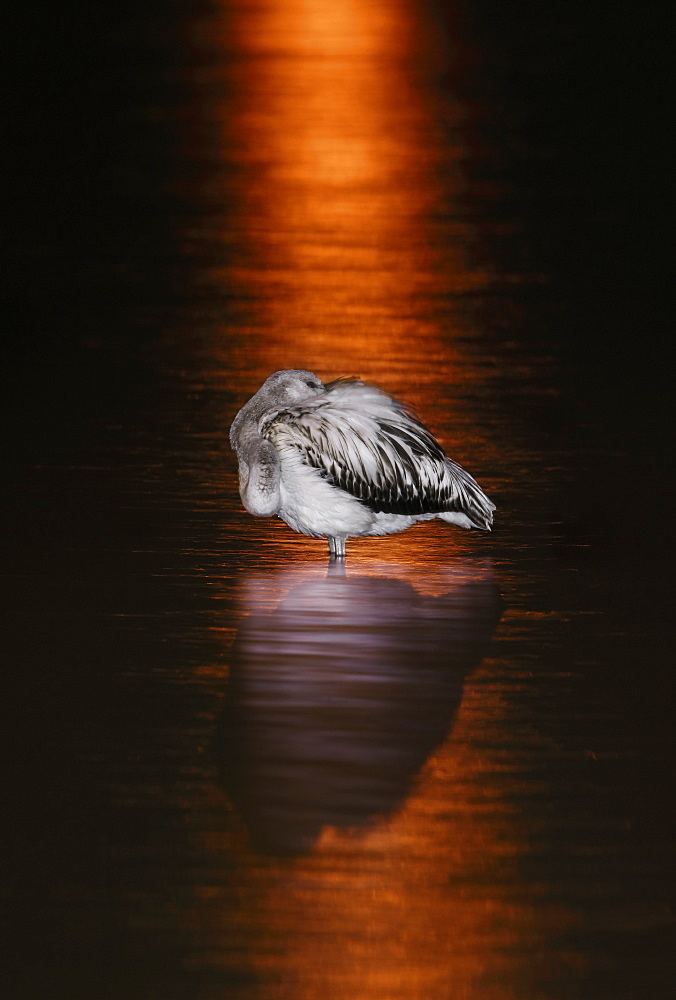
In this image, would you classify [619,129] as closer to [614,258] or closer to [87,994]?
[614,258]

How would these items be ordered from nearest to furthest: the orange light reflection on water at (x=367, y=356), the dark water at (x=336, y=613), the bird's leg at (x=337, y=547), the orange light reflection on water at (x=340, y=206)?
1. the orange light reflection on water at (x=367, y=356)
2. the dark water at (x=336, y=613)
3. the bird's leg at (x=337, y=547)
4. the orange light reflection on water at (x=340, y=206)

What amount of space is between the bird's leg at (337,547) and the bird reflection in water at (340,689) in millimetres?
72

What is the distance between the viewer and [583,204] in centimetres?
1466

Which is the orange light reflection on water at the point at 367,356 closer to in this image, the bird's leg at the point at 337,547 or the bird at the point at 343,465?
the bird's leg at the point at 337,547

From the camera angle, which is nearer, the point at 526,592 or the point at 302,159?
the point at 526,592

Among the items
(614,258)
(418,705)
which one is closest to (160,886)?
(418,705)

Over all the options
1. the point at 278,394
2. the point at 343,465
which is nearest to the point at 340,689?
the point at 343,465

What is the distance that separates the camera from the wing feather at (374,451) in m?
6.45

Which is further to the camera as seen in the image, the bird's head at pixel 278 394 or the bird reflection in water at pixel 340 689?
the bird's head at pixel 278 394

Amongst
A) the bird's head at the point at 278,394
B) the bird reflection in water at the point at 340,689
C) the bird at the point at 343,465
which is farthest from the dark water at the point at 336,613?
the bird's head at the point at 278,394

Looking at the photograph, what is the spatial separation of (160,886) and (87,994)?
49 centimetres

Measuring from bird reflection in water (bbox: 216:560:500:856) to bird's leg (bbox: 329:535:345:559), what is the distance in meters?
0.07

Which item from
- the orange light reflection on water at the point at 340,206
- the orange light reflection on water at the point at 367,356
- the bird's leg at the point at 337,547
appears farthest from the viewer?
the orange light reflection on water at the point at 340,206

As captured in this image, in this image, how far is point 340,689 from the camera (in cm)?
559
